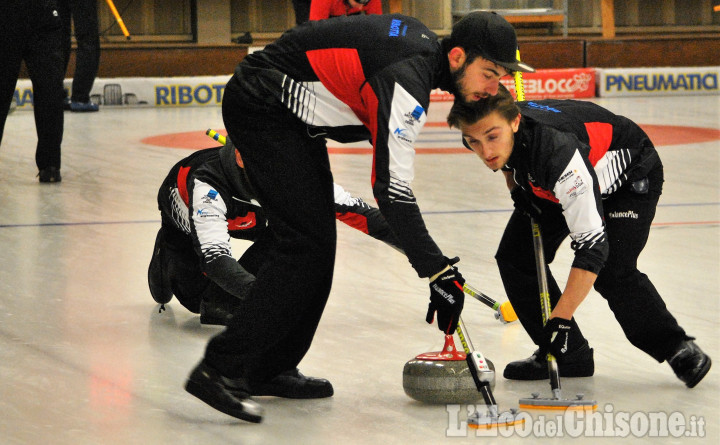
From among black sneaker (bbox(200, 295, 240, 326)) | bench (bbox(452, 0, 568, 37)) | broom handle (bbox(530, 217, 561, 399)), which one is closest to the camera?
broom handle (bbox(530, 217, 561, 399))

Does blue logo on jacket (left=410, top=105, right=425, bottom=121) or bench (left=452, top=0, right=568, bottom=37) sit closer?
blue logo on jacket (left=410, top=105, right=425, bottom=121)

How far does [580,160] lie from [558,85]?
962 cm

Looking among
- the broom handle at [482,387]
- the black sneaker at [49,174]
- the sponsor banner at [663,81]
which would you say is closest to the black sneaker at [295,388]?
the broom handle at [482,387]

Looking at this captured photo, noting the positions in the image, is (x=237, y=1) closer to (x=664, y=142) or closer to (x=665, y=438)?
(x=664, y=142)

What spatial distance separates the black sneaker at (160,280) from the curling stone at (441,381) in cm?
131

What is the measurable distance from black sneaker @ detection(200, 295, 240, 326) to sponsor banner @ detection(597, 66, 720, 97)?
371 inches

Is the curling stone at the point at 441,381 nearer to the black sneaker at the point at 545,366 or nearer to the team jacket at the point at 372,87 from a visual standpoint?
the black sneaker at the point at 545,366

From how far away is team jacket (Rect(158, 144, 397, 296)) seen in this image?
132 inches

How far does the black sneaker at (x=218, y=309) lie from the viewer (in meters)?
3.57

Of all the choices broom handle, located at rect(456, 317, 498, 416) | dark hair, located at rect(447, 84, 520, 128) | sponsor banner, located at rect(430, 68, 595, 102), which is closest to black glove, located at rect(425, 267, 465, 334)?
broom handle, located at rect(456, 317, 498, 416)

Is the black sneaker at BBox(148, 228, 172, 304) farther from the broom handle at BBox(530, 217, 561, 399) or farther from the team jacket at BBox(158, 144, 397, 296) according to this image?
the broom handle at BBox(530, 217, 561, 399)

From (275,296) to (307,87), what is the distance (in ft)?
1.74

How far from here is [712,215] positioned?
542cm

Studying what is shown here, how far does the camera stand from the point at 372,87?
250 centimetres
